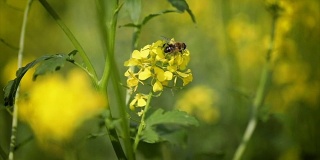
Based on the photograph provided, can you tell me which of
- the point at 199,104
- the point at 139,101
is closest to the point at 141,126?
the point at 139,101

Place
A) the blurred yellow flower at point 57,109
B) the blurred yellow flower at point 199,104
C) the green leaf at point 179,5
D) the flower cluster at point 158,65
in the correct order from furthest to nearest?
the blurred yellow flower at point 199,104 → the blurred yellow flower at point 57,109 → the flower cluster at point 158,65 → the green leaf at point 179,5

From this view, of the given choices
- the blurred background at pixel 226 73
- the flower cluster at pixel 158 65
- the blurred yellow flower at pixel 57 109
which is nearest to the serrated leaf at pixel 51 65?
the flower cluster at pixel 158 65

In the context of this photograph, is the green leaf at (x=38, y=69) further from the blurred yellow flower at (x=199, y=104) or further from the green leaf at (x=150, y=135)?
the blurred yellow flower at (x=199, y=104)

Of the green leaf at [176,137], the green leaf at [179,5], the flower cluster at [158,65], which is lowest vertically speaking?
the green leaf at [176,137]

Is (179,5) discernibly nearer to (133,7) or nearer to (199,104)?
(133,7)

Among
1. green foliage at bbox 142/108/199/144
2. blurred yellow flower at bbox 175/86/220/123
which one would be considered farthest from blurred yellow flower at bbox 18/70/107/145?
blurred yellow flower at bbox 175/86/220/123

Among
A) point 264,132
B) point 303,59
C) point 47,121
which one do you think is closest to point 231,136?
point 264,132

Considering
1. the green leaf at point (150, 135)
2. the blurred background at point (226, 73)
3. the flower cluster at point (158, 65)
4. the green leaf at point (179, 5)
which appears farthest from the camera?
the blurred background at point (226, 73)
